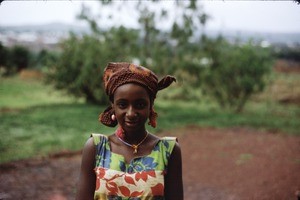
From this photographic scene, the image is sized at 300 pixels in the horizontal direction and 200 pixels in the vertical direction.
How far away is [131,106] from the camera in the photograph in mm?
1994

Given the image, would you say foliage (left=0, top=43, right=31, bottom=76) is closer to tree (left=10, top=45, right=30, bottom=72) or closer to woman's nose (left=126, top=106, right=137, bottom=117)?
tree (left=10, top=45, right=30, bottom=72)

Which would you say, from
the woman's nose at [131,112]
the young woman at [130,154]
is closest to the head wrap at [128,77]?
the young woman at [130,154]

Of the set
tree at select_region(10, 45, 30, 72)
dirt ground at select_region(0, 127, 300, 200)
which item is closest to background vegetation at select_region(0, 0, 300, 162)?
dirt ground at select_region(0, 127, 300, 200)

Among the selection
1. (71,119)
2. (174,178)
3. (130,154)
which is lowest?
(71,119)

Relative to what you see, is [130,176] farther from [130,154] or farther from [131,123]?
[131,123]

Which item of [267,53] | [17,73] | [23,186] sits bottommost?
[17,73]

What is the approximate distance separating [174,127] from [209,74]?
3.44m

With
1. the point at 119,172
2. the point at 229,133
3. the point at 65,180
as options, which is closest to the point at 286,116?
the point at 229,133

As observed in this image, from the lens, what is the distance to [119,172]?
196 centimetres

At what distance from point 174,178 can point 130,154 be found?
28 cm

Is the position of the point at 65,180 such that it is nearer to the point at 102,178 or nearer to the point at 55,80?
the point at 102,178

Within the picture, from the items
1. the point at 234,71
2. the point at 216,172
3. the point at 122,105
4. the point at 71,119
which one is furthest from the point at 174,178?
the point at 234,71

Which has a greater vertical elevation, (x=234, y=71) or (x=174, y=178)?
(x=174, y=178)

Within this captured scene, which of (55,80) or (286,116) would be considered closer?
(286,116)
